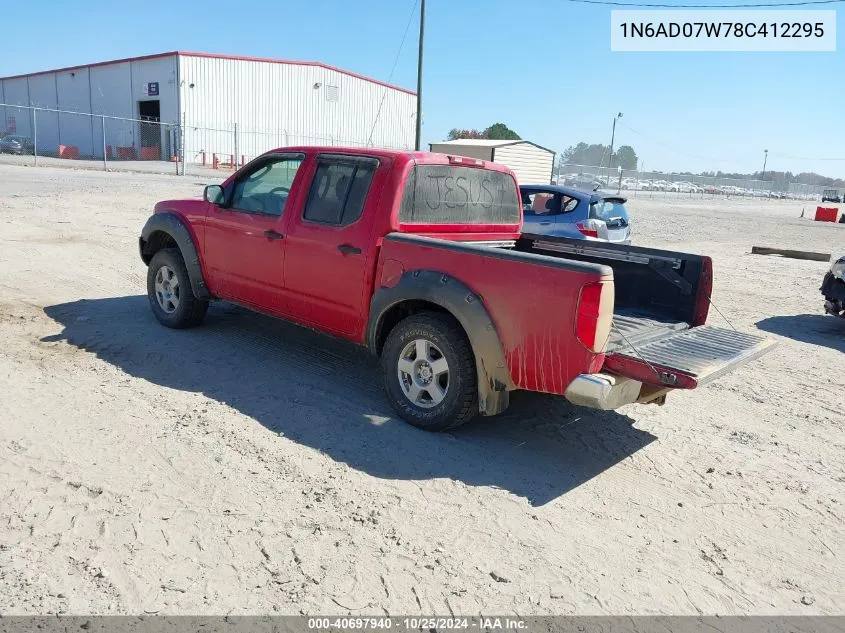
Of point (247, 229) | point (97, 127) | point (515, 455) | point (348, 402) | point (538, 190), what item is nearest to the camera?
point (515, 455)

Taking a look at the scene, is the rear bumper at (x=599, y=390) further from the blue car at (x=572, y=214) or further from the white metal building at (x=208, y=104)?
the white metal building at (x=208, y=104)

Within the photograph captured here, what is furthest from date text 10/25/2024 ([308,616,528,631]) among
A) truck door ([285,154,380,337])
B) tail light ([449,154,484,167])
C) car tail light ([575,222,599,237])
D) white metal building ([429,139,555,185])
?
white metal building ([429,139,555,185])

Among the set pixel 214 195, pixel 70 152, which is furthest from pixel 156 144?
pixel 214 195

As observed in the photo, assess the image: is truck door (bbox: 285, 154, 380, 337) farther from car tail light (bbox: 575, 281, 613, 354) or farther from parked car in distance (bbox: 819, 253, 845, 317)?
parked car in distance (bbox: 819, 253, 845, 317)

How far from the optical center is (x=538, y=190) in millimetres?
11188

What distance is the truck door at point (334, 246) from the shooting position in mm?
4898

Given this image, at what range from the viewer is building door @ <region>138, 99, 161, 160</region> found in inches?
1512

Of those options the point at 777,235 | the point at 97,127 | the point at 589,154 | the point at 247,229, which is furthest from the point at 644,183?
the point at 589,154

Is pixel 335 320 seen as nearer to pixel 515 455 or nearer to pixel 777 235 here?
pixel 515 455

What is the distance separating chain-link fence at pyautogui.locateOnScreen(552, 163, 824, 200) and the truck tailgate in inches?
1181

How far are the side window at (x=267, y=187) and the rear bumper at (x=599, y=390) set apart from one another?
293cm

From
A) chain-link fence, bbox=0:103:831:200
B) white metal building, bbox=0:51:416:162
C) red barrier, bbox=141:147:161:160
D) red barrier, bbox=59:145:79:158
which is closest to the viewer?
chain-link fence, bbox=0:103:831:200

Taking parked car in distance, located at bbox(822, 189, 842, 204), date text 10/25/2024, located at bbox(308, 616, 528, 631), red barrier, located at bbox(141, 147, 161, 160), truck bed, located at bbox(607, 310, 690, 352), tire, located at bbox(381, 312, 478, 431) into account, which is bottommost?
date text 10/25/2024, located at bbox(308, 616, 528, 631)

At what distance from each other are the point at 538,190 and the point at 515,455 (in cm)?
761
